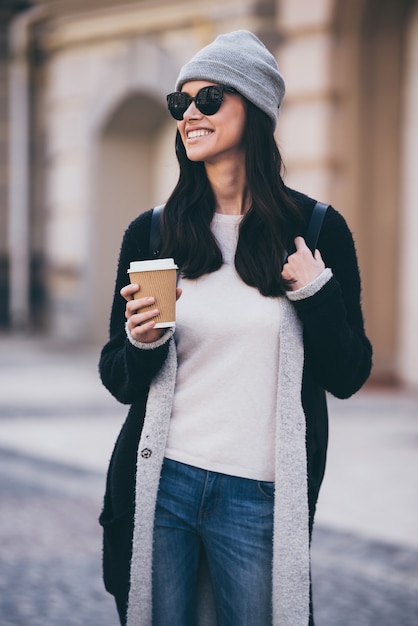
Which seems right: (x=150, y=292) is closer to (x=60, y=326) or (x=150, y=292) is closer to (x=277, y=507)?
(x=277, y=507)

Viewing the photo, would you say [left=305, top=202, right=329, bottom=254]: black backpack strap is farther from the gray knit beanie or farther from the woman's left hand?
the gray knit beanie

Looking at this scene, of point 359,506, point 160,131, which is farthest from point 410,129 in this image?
point 359,506

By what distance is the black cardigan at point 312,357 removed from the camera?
2541mm

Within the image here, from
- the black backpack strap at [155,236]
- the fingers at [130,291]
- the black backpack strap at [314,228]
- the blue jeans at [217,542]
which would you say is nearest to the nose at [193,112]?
the black backpack strap at [155,236]

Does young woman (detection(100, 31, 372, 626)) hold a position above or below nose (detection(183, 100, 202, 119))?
below

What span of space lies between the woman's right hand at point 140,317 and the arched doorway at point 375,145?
8461 millimetres

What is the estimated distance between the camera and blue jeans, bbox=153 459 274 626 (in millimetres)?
2510

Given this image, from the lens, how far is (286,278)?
2.54 meters

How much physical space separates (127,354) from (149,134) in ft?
40.9

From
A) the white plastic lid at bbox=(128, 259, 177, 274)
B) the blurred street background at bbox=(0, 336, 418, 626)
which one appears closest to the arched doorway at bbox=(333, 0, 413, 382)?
the blurred street background at bbox=(0, 336, 418, 626)

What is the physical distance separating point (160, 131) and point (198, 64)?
1216cm

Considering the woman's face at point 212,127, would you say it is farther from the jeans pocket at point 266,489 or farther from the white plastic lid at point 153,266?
the jeans pocket at point 266,489

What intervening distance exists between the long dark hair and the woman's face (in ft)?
0.11

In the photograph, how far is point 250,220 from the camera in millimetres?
2635
